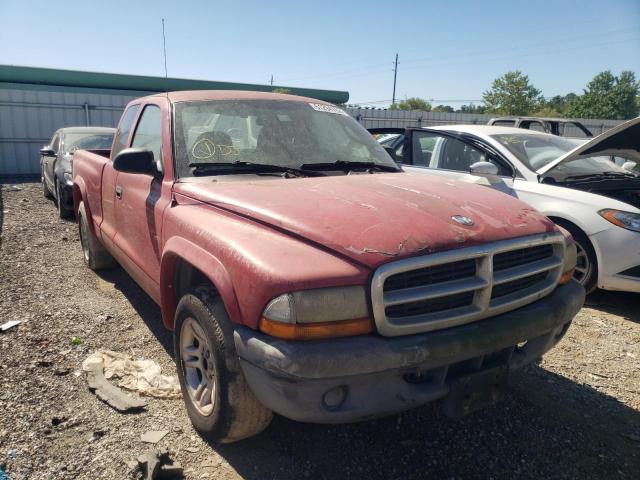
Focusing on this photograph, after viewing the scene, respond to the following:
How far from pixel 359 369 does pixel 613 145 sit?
415 centimetres

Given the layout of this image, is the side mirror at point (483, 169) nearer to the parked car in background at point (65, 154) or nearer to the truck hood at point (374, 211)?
the truck hood at point (374, 211)

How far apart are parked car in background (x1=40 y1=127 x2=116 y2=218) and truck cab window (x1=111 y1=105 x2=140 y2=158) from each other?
343 cm

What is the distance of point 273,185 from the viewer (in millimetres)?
2617

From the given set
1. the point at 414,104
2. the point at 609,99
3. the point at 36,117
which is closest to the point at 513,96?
the point at 414,104

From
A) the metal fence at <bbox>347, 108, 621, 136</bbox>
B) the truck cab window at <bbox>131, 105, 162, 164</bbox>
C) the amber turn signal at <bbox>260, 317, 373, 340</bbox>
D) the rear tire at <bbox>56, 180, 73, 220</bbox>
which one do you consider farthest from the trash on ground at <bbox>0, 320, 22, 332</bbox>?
the metal fence at <bbox>347, 108, 621, 136</bbox>

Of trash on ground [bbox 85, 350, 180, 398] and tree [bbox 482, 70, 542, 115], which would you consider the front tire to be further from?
tree [bbox 482, 70, 542, 115]

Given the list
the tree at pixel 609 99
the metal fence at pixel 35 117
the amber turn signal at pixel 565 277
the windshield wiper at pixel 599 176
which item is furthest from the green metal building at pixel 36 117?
the tree at pixel 609 99

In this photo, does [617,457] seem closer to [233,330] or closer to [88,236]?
[233,330]

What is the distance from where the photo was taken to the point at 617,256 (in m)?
4.19

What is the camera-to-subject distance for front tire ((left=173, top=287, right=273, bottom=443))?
82.8 inches

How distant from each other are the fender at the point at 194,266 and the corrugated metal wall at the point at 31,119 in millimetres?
15748

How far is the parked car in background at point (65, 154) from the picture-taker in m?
7.80

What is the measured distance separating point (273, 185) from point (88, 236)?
339 cm

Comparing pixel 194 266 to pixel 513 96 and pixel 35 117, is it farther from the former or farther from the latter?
pixel 513 96
